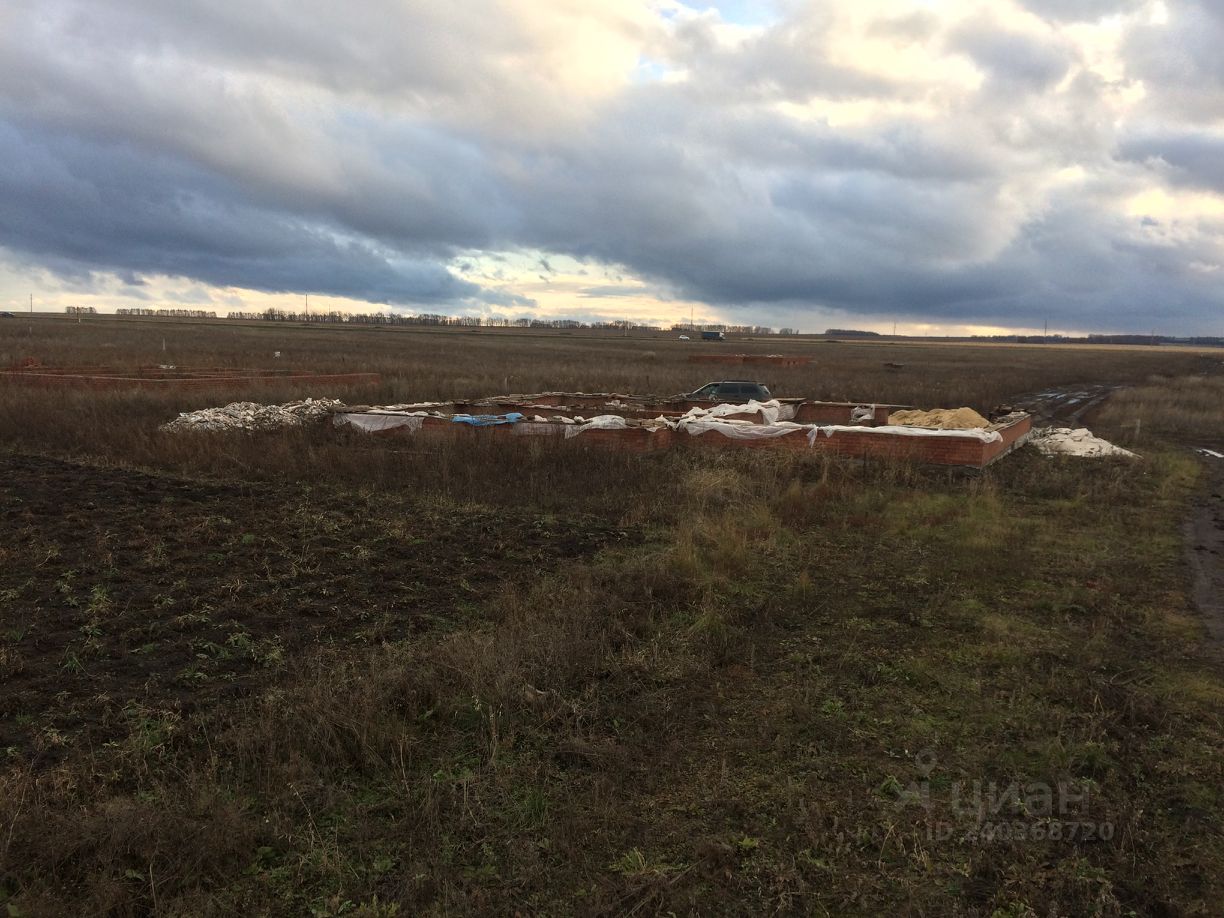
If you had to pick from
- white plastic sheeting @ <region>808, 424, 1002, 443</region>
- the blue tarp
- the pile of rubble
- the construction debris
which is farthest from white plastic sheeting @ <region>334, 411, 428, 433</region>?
the construction debris

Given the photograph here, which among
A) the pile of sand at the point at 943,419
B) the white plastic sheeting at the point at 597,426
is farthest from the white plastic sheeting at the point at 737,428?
the pile of sand at the point at 943,419

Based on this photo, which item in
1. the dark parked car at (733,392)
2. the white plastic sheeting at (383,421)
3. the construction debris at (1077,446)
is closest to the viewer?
the white plastic sheeting at (383,421)

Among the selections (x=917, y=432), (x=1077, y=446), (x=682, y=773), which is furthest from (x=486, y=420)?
(x=1077, y=446)

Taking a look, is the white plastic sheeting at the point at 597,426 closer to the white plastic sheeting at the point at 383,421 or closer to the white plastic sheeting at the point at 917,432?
the white plastic sheeting at the point at 383,421

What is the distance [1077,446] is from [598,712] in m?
13.4

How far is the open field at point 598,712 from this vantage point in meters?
2.54

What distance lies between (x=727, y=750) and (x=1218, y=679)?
10.6 ft

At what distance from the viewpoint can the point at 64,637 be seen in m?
4.42

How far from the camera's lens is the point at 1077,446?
13453 mm

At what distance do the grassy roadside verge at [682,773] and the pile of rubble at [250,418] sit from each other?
9332mm

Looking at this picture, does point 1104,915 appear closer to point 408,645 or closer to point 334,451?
point 408,645

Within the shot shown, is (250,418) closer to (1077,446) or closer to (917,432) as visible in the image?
(917,432)

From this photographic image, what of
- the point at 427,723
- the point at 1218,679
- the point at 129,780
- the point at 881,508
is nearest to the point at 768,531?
the point at 881,508

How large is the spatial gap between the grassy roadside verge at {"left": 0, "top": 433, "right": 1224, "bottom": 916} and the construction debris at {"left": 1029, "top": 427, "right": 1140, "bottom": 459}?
29.7 ft
